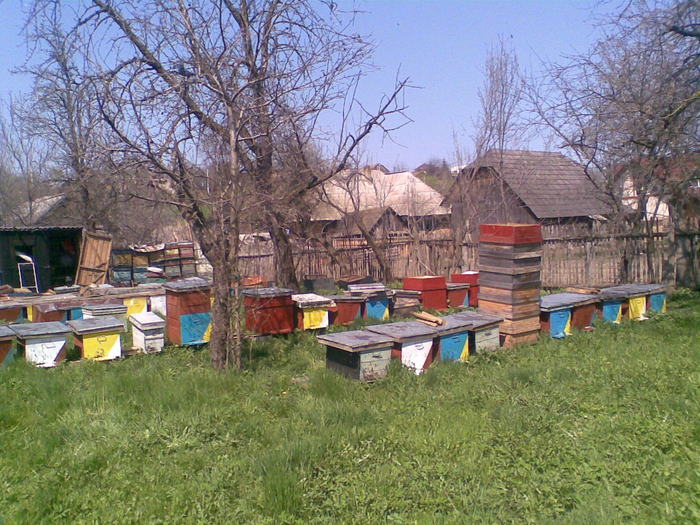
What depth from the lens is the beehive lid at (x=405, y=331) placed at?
624 centimetres

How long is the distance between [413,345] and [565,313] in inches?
124

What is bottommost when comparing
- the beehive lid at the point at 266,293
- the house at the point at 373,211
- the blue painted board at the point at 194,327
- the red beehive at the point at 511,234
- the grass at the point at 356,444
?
the grass at the point at 356,444

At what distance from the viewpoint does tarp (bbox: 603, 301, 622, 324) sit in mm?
8977

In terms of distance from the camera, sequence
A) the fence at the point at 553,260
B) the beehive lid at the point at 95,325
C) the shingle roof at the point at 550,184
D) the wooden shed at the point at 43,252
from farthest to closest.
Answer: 1. the shingle roof at the point at 550,184
2. the wooden shed at the point at 43,252
3. the fence at the point at 553,260
4. the beehive lid at the point at 95,325

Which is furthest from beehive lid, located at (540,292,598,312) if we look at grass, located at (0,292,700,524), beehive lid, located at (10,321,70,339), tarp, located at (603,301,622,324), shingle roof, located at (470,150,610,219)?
shingle roof, located at (470,150,610,219)

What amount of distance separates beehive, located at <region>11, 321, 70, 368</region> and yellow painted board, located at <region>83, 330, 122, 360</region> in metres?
0.26

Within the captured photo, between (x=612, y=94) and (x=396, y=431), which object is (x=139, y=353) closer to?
(x=396, y=431)

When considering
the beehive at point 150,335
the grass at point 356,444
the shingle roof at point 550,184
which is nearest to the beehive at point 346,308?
the grass at point 356,444

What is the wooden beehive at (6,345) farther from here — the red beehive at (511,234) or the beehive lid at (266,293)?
the red beehive at (511,234)

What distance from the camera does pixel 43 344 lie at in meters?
6.75

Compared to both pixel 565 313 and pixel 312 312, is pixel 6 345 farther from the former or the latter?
pixel 565 313

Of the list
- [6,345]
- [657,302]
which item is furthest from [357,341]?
[657,302]

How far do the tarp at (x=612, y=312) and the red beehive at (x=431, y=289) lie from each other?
299 cm

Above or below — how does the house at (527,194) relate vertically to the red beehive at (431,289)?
above
